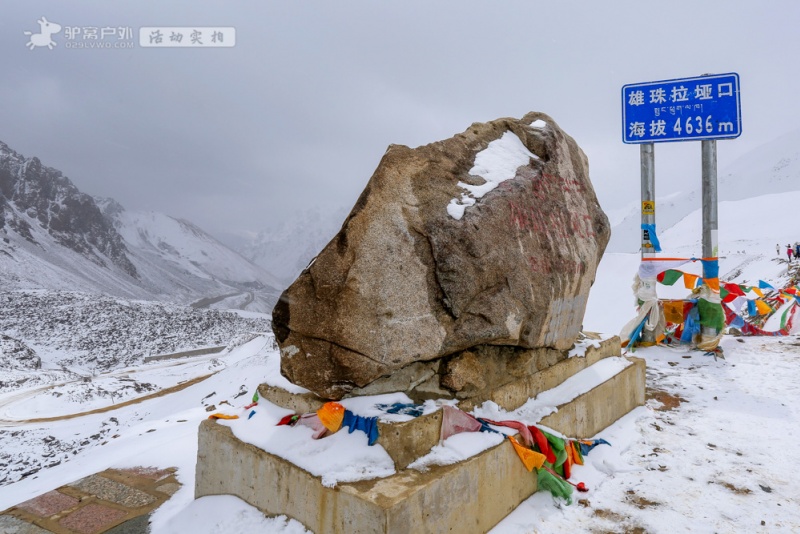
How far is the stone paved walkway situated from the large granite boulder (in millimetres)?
1432

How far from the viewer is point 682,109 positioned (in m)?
7.37

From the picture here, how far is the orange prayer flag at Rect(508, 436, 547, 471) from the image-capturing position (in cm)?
305

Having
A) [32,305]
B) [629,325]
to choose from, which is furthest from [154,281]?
[629,325]

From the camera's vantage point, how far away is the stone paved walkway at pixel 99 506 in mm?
3047

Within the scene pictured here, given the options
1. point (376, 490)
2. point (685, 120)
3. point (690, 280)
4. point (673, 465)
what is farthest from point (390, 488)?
point (685, 120)

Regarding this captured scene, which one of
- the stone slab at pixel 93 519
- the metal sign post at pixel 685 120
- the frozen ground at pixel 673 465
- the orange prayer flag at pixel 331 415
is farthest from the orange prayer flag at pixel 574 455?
the metal sign post at pixel 685 120

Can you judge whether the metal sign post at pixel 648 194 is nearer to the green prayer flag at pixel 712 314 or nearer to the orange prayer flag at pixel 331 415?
the green prayer flag at pixel 712 314

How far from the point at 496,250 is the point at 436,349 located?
2.67ft

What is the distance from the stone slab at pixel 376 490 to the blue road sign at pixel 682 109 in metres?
5.74

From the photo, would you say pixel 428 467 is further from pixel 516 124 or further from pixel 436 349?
pixel 516 124

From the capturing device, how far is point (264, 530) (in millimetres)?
2676

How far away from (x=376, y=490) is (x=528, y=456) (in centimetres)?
123

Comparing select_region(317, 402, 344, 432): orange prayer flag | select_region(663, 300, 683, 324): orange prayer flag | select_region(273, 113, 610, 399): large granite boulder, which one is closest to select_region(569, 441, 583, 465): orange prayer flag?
select_region(273, 113, 610, 399): large granite boulder

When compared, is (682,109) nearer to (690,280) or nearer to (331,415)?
(690,280)
